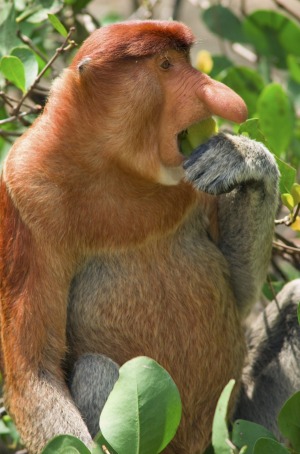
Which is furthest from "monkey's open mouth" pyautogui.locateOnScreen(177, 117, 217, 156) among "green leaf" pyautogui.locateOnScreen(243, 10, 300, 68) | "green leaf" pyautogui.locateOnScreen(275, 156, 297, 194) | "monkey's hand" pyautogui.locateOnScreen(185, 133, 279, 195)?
Result: "green leaf" pyautogui.locateOnScreen(243, 10, 300, 68)

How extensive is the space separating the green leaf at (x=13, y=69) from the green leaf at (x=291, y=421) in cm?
185

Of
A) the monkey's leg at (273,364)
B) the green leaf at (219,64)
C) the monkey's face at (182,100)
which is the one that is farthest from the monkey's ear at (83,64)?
the green leaf at (219,64)

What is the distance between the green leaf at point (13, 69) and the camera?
402cm

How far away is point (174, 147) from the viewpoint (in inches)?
145

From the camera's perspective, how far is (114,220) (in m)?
3.92

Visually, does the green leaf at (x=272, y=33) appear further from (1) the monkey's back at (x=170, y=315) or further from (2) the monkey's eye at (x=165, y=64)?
(2) the monkey's eye at (x=165, y=64)

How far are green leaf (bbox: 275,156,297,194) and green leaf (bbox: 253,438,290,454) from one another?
142 centimetres

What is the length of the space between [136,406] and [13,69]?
1.79 meters

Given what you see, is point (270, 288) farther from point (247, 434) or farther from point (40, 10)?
point (40, 10)

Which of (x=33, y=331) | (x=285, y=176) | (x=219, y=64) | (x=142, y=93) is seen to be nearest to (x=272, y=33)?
(x=219, y=64)

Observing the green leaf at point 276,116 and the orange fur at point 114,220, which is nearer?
the orange fur at point 114,220

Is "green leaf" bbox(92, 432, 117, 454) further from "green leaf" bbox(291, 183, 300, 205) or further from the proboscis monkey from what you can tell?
"green leaf" bbox(291, 183, 300, 205)

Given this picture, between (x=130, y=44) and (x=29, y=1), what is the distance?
1.27 metres

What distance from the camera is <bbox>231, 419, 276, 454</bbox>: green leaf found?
316 cm
